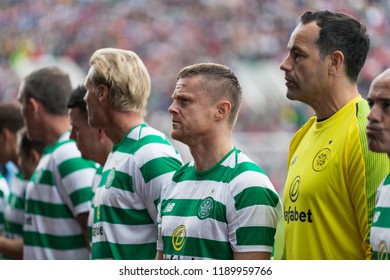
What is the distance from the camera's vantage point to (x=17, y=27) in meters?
16.1

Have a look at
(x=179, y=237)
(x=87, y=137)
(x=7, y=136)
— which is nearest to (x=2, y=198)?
(x=7, y=136)

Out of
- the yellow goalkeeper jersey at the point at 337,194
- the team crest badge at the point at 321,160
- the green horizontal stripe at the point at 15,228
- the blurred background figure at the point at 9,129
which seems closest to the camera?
the yellow goalkeeper jersey at the point at 337,194

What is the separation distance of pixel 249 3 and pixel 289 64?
12.6 meters

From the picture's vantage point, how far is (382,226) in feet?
7.75

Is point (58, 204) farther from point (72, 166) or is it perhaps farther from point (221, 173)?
point (221, 173)

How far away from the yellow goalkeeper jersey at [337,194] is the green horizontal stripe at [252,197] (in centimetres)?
9

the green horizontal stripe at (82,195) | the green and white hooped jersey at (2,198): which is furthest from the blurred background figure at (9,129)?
the green horizontal stripe at (82,195)

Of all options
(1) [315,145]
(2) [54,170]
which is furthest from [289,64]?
(2) [54,170]

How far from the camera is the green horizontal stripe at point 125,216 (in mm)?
3469

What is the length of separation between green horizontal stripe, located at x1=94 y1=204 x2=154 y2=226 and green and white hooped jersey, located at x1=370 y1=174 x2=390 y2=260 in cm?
128

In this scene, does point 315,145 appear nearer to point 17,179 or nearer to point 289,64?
point 289,64

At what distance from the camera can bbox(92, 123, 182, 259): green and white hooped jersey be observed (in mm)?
A: 3453

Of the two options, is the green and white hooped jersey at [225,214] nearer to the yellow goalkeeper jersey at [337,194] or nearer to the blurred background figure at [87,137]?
the yellow goalkeeper jersey at [337,194]

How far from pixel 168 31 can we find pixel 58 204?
1121cm
